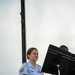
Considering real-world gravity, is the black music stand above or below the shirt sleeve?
above

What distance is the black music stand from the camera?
7.86 m

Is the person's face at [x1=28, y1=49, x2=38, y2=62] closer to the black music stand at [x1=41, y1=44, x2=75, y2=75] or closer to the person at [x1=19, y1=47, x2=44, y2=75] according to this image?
the person at [x1=19, y1=47, x2=44, y2=75]

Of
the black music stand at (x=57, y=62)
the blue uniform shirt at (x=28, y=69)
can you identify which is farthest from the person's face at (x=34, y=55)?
the black music stand at (x=57, y=62)

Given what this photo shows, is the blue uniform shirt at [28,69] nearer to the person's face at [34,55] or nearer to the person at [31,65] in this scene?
the person at [31,65]

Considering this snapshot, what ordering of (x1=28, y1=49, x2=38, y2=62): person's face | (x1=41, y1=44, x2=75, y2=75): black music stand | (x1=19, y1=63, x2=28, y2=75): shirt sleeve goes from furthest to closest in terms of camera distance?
(x1=28, y1=49, x2=38, y2=62): person's face < (x1=19, y1=63, x2=28, y2=75): shirt sleeve < (x1=41, y1=44, x2=75, y2=75): black music stand

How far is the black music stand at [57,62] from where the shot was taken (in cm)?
786

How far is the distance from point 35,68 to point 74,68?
5.29 feet

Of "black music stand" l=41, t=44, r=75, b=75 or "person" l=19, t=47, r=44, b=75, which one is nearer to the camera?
"black music stand" l=41, t=44, r=75, b=75

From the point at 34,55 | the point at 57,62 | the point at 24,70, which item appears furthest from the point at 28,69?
the point at 57,62

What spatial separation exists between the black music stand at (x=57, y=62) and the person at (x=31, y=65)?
3.04 ft

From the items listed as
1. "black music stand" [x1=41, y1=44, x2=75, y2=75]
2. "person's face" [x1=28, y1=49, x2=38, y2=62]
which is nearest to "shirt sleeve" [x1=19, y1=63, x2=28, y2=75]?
"person's face" [x1=28, y1=49, x2=38, y2=62]

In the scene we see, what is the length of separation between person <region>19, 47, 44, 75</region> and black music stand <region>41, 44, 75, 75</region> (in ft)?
3.04

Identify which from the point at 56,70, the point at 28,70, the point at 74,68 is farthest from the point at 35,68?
the point at 74,68

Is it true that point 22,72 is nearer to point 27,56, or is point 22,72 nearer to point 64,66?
point 27,56
